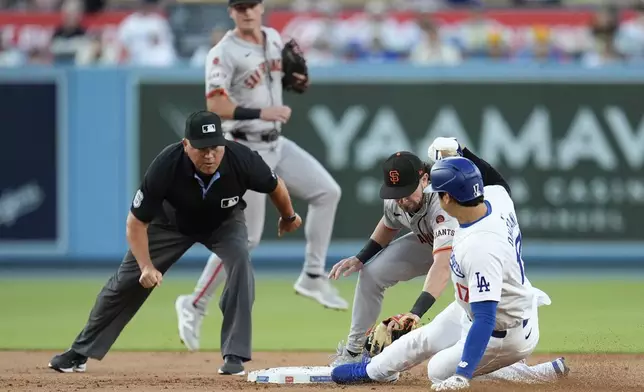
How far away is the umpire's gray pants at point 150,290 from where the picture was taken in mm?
7535

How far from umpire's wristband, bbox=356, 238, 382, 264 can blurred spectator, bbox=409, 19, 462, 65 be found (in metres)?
7.66

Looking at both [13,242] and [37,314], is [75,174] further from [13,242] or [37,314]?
[37,314]

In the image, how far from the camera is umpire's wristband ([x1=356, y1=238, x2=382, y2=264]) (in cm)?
764

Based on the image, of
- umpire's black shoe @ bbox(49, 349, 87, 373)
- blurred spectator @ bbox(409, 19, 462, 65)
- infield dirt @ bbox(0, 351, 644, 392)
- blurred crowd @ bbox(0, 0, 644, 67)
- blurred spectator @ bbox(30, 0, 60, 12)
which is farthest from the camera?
blurred spectator @ bbox(30, 0, 60, 12)

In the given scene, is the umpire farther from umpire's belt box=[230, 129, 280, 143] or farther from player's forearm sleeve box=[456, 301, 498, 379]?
player's forearm sleeve box=[456, 301, 498, 379]

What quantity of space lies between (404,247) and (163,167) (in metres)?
1.62

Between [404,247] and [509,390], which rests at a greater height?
[404,247]

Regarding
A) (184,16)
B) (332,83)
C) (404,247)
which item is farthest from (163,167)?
(184,16)

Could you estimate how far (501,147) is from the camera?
14.5m

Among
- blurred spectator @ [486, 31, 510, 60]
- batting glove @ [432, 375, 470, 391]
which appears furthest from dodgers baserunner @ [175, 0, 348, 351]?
blurred spectator @ [486, 31, 510, 60]

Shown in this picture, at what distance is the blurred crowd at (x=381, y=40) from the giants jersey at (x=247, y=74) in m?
5.65

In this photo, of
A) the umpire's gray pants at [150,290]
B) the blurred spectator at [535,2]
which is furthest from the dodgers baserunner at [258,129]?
the blurred spectator at [535,2]

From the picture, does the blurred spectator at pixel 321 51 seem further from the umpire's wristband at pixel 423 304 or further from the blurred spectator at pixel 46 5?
the umpire's wristband at pixel 423 304

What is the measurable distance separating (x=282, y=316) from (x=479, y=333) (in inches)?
210
